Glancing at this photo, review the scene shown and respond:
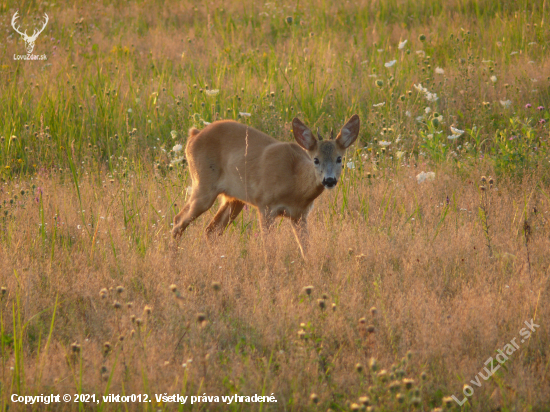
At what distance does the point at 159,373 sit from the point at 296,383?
0.70 metres

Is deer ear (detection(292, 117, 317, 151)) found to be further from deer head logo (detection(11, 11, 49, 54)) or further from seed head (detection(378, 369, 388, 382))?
deer head logo (detection(11, 11, 49, 54))

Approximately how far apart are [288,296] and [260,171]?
158 centimetres

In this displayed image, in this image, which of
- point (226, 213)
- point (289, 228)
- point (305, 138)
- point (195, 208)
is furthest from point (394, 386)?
point (226, 213)

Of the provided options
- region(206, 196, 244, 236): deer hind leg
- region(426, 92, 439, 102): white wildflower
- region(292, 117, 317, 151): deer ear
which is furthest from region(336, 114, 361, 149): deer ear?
region(426, 92, 439, 102): white wildflower

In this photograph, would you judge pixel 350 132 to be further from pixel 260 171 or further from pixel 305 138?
pixel 260 171

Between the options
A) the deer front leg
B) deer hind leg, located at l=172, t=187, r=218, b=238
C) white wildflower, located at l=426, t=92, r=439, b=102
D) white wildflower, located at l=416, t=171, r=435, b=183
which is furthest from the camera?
white wildflower, located at l=426, t=92, r=439, b=102

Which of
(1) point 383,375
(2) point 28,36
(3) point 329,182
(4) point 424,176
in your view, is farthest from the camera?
(2) point 28,36

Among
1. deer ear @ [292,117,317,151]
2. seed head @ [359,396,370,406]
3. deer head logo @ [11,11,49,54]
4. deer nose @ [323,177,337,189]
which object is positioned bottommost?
seed head @ [359,396,370,406]

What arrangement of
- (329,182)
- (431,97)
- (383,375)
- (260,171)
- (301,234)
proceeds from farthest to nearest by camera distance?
(431,97) → (260,171) → (301,234) → (329,182) → (383,375)

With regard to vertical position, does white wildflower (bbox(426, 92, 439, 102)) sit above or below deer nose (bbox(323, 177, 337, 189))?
above

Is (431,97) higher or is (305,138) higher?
(431,97)

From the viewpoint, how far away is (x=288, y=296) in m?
3.88

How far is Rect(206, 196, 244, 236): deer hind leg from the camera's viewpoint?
5574 millimetres

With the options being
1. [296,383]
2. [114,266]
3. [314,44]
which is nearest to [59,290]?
[114,266]
